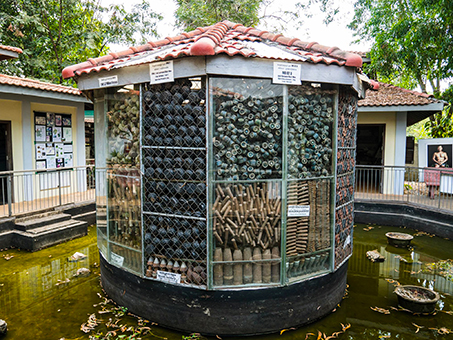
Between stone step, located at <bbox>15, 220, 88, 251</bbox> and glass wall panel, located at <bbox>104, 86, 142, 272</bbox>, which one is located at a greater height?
glass wall panel, located at <bbox>104, 86, 142, 272</bbox>

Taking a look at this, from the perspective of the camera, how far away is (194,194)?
160 inches

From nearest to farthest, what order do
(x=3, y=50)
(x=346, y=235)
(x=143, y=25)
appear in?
(x=346, y=235) → (x=3, y=50) → (x=143, y=25)

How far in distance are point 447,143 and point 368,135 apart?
605cm

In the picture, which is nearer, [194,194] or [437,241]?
[194,194]

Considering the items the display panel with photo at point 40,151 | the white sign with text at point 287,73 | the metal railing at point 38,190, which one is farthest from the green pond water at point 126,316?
the display panel with photo at point 40,151

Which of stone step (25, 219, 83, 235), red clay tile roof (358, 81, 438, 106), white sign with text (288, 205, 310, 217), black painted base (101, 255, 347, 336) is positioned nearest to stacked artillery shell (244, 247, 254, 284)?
black painted base (101, 255, 347, 336)

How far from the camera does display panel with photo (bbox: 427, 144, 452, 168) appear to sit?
34.6 feet

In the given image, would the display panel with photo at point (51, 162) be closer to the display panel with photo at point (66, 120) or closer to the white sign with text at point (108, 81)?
the display panel with photo at point (66, 120)

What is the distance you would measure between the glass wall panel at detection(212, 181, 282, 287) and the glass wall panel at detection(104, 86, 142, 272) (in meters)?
1.18

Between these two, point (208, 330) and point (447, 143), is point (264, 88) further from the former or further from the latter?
point (447, 143)

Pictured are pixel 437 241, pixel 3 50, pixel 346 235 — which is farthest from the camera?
pixel 3 50

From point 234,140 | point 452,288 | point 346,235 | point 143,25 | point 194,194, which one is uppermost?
point 143,25

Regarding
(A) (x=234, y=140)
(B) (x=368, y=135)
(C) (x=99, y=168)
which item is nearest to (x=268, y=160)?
(A) (x=234, y=140)

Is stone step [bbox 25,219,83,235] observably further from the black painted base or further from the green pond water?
the black painted base
